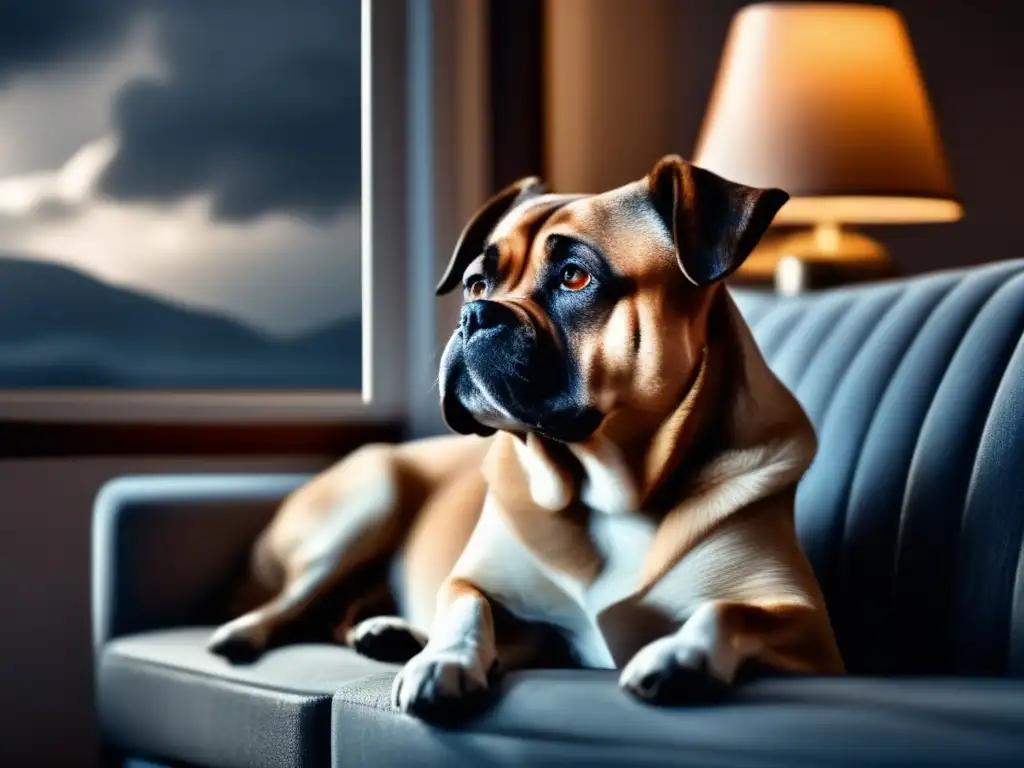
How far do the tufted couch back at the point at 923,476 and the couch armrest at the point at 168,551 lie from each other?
80cm

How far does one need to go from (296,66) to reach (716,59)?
0.89 metres

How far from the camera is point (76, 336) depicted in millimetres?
2414

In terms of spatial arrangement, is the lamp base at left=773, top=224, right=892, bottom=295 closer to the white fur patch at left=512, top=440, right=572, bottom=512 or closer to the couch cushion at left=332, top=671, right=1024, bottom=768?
the white fur patch at left=512, top=440, right=572, bottom=512

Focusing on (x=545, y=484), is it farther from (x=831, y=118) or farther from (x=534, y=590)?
(x=831, y=118)

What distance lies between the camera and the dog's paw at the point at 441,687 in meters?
0.98

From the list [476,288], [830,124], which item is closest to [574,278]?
[476,288]

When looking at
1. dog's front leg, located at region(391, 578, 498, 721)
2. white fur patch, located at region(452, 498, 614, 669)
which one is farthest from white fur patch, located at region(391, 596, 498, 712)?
white fur patch, located at region(452, 498, 614, 669)

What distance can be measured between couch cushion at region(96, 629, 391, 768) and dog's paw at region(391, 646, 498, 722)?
0.24 metres

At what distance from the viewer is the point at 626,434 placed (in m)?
1.23

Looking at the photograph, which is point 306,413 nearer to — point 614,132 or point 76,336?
point 76,336

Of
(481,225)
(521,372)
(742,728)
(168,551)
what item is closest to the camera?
(742,728)

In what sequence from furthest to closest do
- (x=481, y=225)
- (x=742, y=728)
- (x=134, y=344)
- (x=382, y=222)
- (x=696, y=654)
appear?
1. (x=382, y=222)
2. (x=134, y=344)
3. (x=481, y=225)
4. (x=696, y=654)
5. (x=742, y=728)

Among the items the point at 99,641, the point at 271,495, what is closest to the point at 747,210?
the point at 271,495

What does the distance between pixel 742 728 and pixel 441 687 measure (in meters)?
0.24
